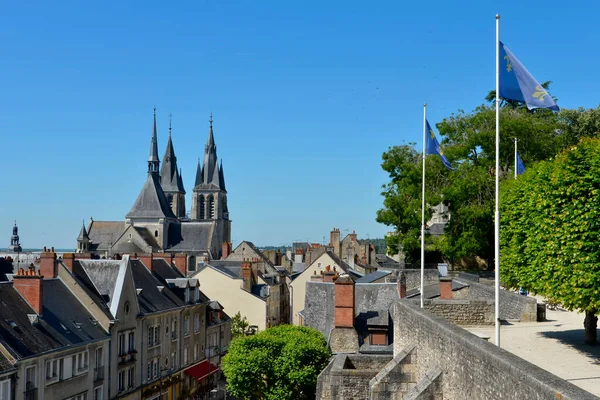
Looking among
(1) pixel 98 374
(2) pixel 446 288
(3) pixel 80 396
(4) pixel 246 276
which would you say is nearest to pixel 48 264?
(1) pixel 98 374

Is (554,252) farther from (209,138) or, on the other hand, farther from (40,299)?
(209,138)

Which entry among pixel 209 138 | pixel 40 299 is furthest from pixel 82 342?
pixel 209 138

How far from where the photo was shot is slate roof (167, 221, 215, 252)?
335 feet

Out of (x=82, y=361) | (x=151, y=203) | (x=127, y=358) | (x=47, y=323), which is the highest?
(x=151, y=203)

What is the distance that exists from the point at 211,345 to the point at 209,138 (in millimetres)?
77900

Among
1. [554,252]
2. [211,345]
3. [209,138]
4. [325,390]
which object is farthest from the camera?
[209,138]

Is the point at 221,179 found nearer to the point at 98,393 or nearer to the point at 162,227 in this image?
the point at 162,227

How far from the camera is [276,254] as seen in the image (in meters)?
91.4

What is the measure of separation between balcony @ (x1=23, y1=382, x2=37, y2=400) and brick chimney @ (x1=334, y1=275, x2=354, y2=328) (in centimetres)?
1088

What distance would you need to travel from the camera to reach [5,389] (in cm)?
2316

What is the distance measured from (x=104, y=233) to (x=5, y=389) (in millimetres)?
85546

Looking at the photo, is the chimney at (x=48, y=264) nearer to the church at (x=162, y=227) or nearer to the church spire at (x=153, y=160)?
the church at (x=162, y=227)

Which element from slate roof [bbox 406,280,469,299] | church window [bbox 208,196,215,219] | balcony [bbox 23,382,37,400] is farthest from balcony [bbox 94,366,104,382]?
church window [bbox 208,196,215,219]

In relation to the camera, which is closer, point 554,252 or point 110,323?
point 554,252
